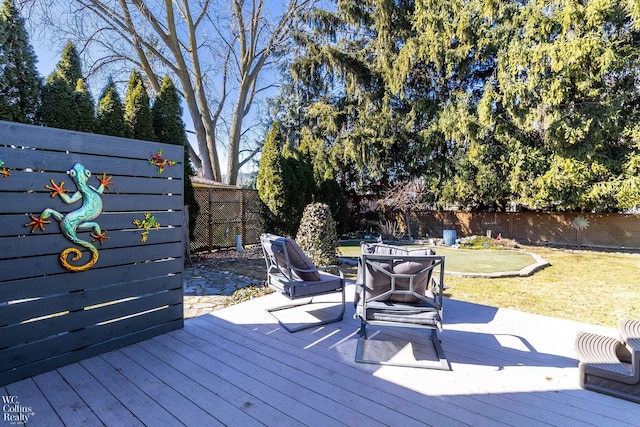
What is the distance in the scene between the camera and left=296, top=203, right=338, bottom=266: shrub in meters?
6.18

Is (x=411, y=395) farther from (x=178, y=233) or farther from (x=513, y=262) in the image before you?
(x=513, y=262)

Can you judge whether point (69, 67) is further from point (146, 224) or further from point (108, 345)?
point (108, 345)

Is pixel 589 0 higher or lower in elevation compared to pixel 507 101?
higher

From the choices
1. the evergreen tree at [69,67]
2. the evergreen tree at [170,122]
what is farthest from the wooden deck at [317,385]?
the evergreen tree at [69,67]

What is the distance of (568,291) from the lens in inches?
204

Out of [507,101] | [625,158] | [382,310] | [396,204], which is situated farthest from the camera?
[396,204]

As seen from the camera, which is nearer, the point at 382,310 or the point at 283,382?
the point at 283,382

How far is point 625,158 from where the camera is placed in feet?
31.5

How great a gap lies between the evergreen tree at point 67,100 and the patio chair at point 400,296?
21.3 feet

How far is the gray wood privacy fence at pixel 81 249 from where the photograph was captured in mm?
2369

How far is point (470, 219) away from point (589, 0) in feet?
25.6

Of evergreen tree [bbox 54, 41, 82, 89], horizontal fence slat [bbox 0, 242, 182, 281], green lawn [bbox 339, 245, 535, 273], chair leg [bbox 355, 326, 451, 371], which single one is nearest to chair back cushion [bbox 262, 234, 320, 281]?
chair leg [bbox 355, 326, 451, 371]

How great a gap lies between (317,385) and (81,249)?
88.8 inches

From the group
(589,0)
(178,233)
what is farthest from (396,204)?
(178,233)
